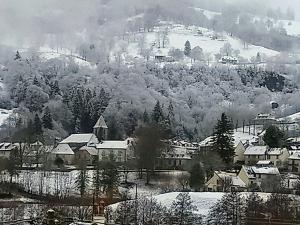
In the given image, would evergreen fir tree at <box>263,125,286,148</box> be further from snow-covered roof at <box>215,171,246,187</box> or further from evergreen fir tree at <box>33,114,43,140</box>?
evergreen fir tree at <box>33,114,43,140</box>

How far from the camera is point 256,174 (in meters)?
32.0

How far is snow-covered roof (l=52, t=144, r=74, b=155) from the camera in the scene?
137 ft

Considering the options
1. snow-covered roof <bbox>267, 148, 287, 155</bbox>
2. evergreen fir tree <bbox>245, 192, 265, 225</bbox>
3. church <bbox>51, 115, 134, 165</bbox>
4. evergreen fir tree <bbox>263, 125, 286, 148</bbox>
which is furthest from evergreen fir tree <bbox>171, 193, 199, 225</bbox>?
evergreen fir tree <bbox>263, 125, 286, 148</bbox>

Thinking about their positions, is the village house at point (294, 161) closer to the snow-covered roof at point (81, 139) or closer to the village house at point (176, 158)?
the village house at point (176, 158)

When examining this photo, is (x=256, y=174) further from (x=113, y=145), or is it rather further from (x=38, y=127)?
(x=38, y=127)

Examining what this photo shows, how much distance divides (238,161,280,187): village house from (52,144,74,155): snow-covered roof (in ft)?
48.4

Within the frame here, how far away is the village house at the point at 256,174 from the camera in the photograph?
3103 centimetres

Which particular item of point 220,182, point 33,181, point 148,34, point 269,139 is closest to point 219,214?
point 220,182

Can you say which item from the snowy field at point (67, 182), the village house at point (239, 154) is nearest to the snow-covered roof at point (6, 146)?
the snowy field at point (67, 182)

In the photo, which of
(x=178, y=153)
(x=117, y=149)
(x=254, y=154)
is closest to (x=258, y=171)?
(x=254, y=154)

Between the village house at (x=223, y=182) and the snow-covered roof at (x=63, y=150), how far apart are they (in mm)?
14886

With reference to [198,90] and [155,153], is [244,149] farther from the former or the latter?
[198,90]

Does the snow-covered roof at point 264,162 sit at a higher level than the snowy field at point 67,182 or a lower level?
higher

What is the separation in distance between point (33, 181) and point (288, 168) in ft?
53.5
